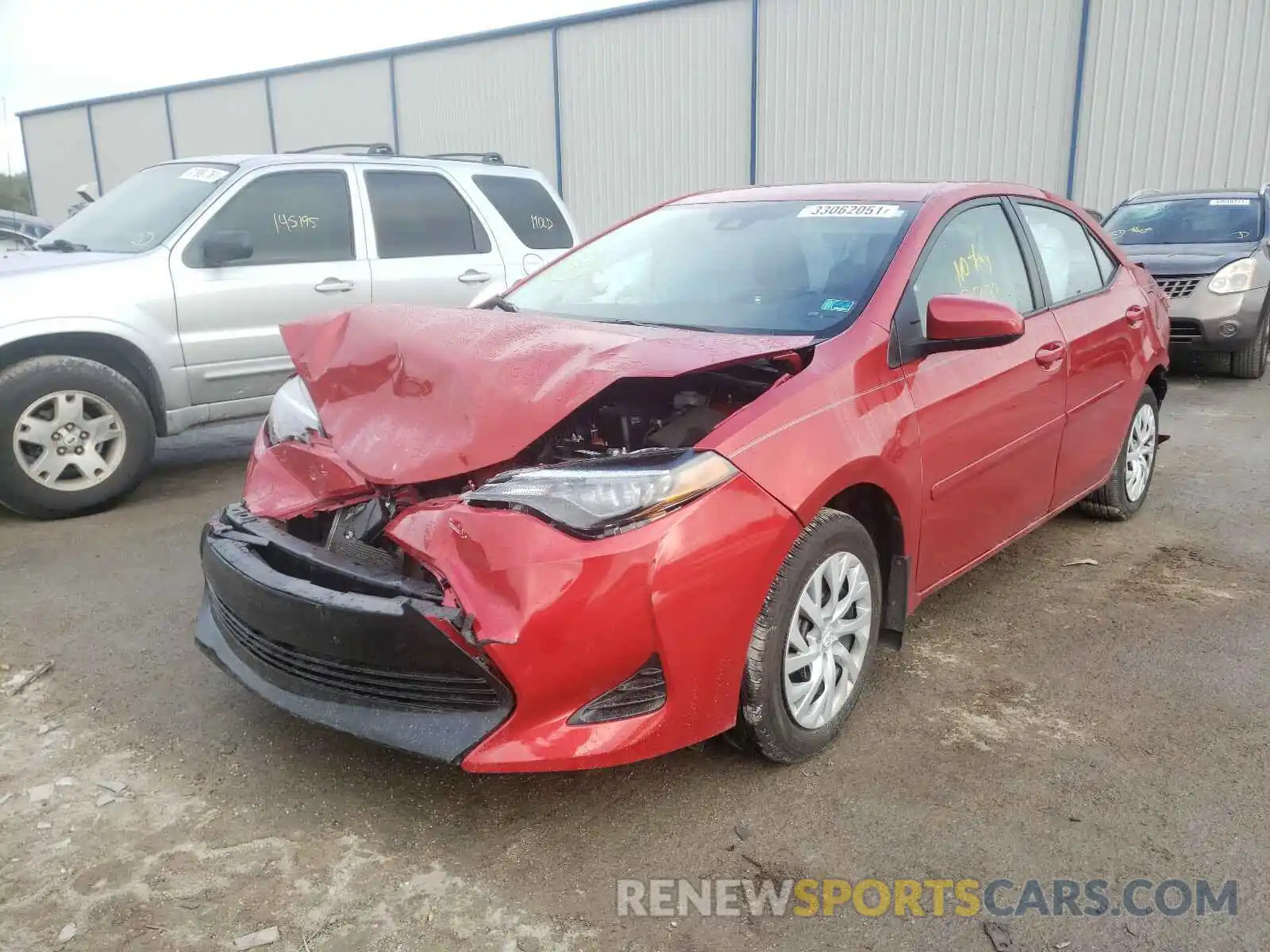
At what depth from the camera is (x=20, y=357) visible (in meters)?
4.80

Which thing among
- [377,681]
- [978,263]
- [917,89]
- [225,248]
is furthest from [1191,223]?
[377,681]

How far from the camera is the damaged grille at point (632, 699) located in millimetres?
2287

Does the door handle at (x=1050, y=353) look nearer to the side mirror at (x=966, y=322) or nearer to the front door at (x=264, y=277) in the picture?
the side mirror at (x=966, y=322)

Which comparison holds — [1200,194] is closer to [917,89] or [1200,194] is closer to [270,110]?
[917,89]

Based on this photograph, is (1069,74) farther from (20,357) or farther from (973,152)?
(20,357)

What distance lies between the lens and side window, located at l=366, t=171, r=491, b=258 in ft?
20.0

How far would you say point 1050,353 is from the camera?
144 inches

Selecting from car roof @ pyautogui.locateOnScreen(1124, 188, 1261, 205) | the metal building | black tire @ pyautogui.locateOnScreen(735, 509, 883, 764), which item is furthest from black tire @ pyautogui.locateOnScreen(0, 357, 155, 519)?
the metal building

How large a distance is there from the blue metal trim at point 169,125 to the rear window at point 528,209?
870 inches

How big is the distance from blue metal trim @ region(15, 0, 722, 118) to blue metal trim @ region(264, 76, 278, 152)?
258 millimetres

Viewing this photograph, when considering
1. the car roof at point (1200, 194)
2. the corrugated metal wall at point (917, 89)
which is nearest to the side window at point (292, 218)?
the car roof at point (1200, 194)

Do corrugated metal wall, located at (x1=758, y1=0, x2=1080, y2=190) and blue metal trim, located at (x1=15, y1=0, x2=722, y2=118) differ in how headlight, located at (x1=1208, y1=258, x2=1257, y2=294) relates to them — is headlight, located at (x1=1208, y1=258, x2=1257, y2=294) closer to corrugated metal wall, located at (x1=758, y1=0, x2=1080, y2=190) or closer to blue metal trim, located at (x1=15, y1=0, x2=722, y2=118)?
corrugated metal wall, located at (x1=758, y1=0, x2=1080, y2=190)

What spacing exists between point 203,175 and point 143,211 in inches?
15.6

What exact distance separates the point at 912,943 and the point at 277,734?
183 cm
